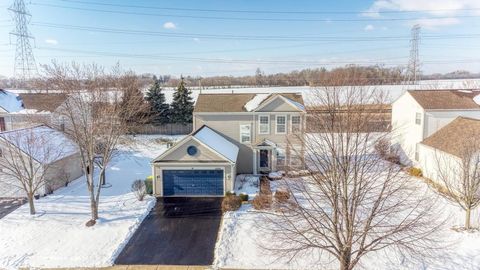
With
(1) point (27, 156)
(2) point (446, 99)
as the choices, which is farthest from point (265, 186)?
(2) point (446, 99)

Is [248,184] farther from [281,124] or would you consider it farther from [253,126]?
[281,124]

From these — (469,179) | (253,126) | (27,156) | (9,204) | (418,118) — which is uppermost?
(418,118)

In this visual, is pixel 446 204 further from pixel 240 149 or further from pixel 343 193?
pixel 240 149

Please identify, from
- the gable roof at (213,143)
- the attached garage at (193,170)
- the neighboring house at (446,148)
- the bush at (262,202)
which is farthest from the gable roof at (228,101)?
the neighboring house at (446,148)

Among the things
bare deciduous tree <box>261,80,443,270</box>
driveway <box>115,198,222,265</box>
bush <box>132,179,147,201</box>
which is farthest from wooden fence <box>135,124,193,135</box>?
bare deciduous tree <box>261,80,443,270</box>

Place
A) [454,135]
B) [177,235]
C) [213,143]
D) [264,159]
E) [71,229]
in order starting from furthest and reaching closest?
[264,159] < [213,143] < [454,135] < [71,229] < [177,235]

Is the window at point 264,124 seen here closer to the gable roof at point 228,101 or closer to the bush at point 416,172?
the gable roof at point 228,101

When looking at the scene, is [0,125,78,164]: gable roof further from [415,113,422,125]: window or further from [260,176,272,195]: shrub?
[415,113,422,125]: window
